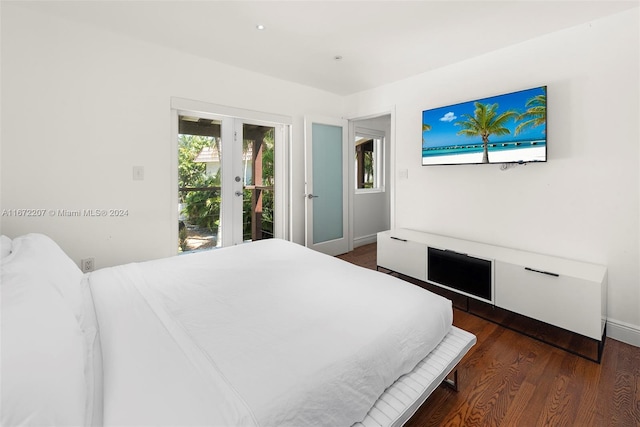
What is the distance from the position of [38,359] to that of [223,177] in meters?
2.96

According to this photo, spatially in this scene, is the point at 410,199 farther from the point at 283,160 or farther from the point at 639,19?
the point at 639,19

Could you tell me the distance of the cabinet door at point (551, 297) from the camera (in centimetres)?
193

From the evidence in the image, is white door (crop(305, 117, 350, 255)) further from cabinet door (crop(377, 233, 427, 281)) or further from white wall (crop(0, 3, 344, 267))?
white wall (crop(0, 3, 344, 267))

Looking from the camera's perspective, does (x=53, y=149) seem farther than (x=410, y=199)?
No

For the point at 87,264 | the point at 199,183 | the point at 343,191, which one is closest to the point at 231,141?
the point at 199,183

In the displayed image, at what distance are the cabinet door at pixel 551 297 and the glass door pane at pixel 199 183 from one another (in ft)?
9.82

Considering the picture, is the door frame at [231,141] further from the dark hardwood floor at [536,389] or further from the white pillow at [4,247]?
the dark hardwood floor at [536,389]

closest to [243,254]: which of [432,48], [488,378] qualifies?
[488,378]

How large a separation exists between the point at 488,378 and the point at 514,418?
0.29 m

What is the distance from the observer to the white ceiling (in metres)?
2.13

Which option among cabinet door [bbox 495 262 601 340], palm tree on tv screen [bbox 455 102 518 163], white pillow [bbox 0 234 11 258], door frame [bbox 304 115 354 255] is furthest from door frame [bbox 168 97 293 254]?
cabinet door [bbox 495 262 601 340]

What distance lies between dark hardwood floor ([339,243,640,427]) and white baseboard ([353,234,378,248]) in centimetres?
284

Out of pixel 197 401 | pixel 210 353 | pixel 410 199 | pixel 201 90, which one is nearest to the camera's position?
pixel 197 401

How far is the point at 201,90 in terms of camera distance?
3.09 metres
